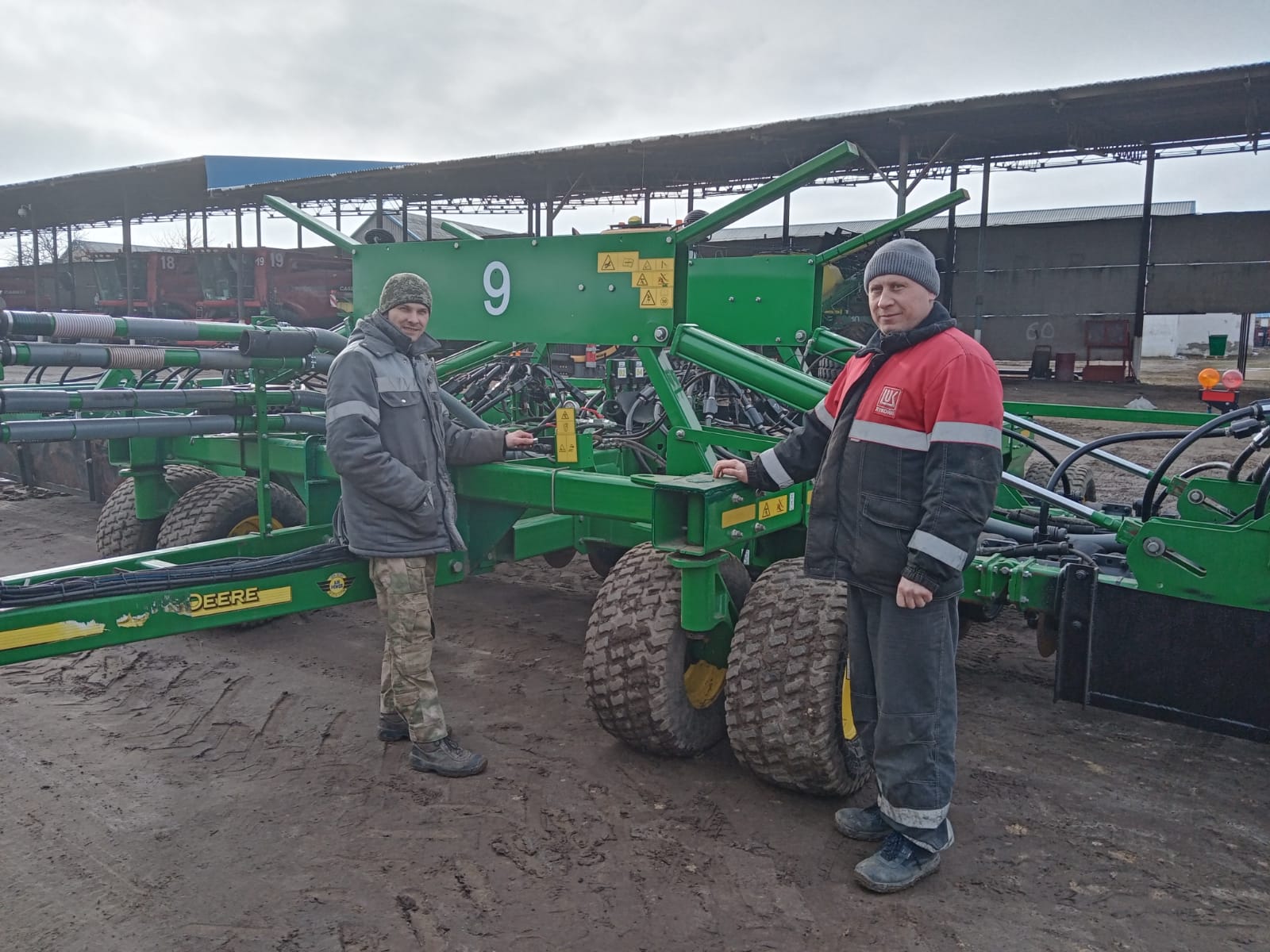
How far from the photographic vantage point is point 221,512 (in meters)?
4.95

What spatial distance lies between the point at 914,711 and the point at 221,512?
365cm

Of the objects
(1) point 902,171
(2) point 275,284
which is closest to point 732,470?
(1) point 902,171

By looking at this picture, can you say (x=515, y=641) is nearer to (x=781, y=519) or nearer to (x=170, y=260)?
(x=781, y=519)

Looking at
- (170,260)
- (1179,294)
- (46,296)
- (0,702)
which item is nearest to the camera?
(0,702)

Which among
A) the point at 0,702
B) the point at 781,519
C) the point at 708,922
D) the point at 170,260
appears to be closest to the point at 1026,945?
the point at 708,922

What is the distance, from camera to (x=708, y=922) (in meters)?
2.59

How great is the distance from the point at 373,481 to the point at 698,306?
4.66 m

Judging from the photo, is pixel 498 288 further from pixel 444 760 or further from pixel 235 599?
pixel 444 760

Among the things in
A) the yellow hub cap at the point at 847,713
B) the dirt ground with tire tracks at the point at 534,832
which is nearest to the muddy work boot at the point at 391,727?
the dirt ground with tire tracks at the point at 534,832

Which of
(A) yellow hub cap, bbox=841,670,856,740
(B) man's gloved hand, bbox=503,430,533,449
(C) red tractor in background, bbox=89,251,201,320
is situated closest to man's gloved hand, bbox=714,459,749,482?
(A) yellow hub cap, bbox=841,670,856,740

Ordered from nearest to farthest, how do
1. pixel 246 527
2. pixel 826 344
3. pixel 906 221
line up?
pixel 246 527
pixel 906 221
pixel 826 344

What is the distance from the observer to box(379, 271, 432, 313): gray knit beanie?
3.44 m

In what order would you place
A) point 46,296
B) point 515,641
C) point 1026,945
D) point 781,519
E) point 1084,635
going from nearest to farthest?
point 1026,945, point 1084,635, point 781,519, point 515,641, point 46,296

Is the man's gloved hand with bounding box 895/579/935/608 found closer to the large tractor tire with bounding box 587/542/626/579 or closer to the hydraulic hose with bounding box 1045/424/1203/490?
the hydraulic hose with bounding box 1045/424/1203/490
